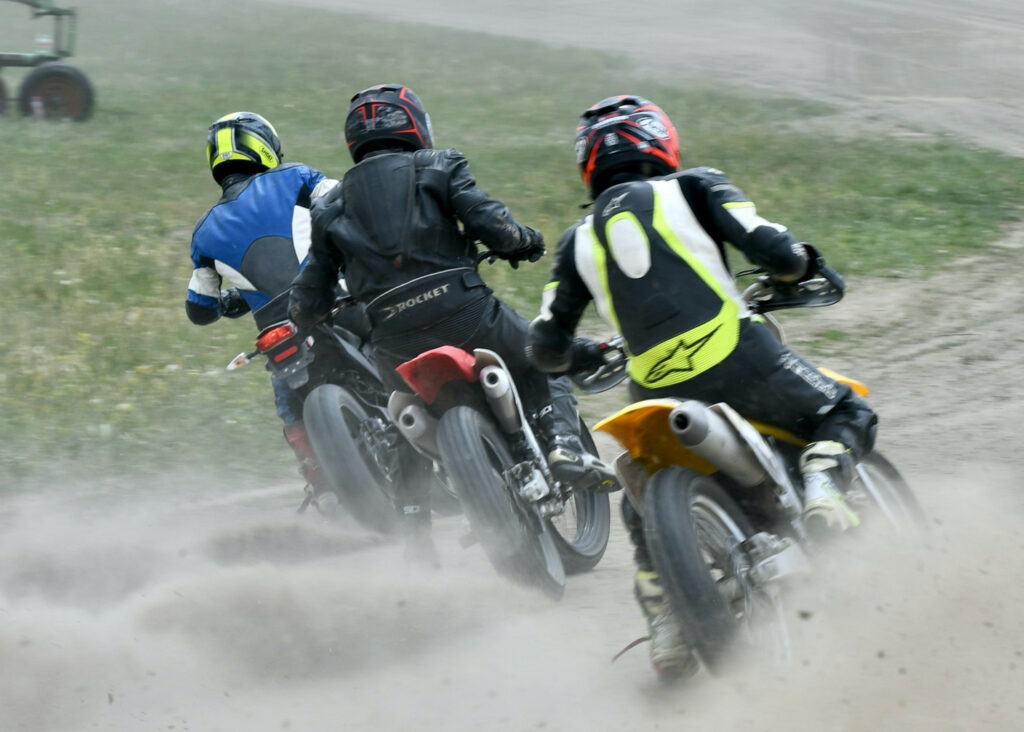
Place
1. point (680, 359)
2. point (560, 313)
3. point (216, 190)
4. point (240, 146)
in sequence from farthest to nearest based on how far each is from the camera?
point (216, 190) → point (240, 146) → point (560, 313) → point (680, 359)

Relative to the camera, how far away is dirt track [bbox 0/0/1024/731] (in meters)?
3.92

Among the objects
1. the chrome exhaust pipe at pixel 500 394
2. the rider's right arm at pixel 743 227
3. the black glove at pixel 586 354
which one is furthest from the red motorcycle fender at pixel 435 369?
the rider's right arm at pixel 743 227

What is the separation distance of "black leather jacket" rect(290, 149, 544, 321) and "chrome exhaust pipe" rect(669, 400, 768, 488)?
67.9 inches

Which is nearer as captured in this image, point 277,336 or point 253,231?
point 277,336

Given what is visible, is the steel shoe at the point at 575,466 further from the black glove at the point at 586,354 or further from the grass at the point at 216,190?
the grass at the point at 216,190

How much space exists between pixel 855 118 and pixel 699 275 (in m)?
13.4

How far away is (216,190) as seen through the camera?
14.8m

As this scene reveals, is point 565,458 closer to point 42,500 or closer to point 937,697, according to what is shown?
point 937,697

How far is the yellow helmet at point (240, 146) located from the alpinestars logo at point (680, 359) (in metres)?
3.01

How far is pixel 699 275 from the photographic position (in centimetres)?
412

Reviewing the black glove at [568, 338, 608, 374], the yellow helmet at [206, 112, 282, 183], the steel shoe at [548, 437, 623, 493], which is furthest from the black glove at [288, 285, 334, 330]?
the black glove at [568, 338, 608, 374]

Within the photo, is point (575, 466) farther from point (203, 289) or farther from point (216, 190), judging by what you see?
point (216, 190)

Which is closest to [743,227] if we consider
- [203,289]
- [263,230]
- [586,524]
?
[586,524]

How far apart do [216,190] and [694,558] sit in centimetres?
1194
